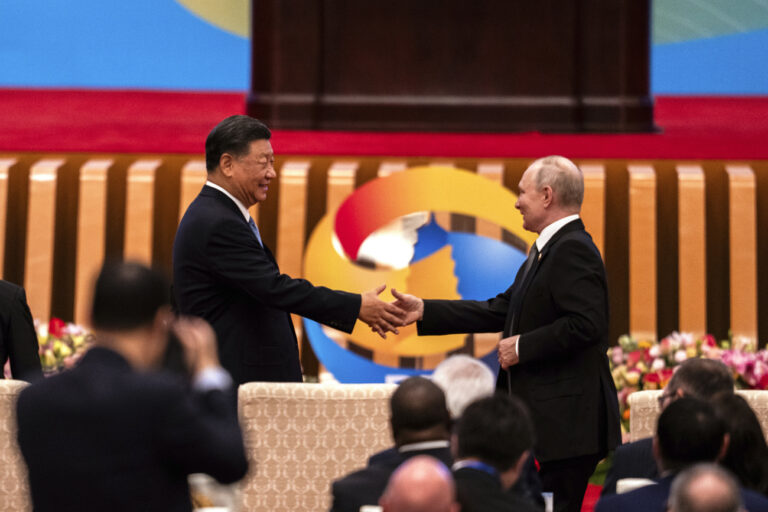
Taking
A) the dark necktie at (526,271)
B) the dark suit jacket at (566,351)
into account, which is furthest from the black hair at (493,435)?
the dark necktie at (526,271)

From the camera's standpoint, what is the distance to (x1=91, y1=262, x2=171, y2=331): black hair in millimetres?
2084

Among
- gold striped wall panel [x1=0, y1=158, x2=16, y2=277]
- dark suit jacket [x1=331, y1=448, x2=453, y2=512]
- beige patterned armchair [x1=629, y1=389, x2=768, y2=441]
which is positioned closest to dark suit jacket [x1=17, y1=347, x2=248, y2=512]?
dark suit jacket [x1=331, y1=448, x2=453, y2=512]

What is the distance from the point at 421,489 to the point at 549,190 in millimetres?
1755

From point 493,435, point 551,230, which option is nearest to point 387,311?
point 551,230

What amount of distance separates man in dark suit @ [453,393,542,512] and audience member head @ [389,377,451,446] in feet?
0.53

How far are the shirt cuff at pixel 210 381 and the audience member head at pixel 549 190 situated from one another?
1.56 m

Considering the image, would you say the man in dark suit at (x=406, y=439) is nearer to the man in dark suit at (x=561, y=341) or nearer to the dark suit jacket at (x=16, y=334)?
the man in dark suit at (x=561, y=341)

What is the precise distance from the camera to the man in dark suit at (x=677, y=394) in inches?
112

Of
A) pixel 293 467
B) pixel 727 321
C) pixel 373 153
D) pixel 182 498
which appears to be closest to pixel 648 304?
pixel 727 321

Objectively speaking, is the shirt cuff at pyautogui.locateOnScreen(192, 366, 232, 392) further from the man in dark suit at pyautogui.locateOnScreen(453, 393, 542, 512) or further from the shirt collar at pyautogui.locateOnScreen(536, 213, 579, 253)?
the shirt collar at pyautogui.locateOnScreen(536, 213, 579, 253)

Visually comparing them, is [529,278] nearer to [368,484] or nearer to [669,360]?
[368,484]

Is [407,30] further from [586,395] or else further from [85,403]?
[85,403]

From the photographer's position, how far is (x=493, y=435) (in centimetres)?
229

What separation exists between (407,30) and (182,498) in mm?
4093
